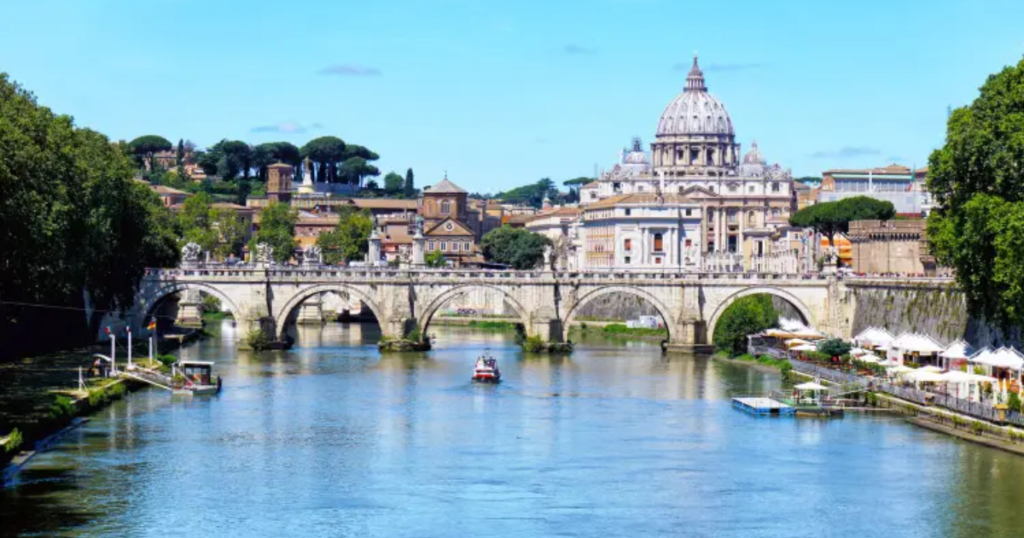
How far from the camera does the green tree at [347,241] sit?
13612 centimetres

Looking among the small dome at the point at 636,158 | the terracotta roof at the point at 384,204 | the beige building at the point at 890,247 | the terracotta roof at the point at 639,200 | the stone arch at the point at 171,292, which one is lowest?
the stone arch at the point at 171,292

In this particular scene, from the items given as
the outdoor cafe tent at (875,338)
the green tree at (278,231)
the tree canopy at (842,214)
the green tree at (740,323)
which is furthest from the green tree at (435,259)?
the outdoor cafe tent at (875,338)

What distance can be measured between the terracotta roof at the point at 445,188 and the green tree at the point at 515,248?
1110cm

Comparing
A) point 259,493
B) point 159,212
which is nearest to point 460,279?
point 159,212

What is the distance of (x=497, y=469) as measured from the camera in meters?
44.5

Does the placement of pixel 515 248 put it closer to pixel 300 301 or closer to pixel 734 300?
pixel 300 301

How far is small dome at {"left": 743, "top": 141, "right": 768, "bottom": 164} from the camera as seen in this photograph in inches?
7549

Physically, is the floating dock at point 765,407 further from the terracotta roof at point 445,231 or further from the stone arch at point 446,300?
the terracotta roof at point 445,231

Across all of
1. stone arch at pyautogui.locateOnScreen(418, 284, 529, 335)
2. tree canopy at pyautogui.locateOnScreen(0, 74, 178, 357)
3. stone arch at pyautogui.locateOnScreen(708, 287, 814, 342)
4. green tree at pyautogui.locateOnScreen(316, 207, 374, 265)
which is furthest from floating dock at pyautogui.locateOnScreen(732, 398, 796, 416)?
green tree at pyautogui.locateOnScreen(316, 207, 374, 265)

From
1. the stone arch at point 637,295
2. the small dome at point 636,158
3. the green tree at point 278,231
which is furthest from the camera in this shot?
the small dome at point 636,158

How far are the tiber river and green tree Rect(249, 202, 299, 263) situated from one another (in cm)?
7235

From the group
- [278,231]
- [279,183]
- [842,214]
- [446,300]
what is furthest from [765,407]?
[279,183]

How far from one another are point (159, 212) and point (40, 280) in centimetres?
3450

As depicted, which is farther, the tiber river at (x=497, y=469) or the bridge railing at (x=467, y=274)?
the bridge railing at (x=467, y=274)
